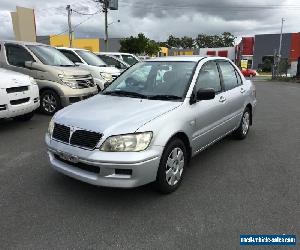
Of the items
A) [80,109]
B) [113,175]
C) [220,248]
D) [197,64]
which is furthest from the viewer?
[197,64]

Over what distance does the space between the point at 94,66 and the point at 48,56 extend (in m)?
2.04

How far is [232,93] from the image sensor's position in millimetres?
Answer: 5672

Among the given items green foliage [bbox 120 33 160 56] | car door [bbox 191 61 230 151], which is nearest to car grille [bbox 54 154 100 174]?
car door [bbox 191 61 230 151]

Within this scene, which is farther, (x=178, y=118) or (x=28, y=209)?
(x=178, y=118)

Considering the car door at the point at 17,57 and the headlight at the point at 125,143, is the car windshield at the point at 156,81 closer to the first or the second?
the headlight at the point at 125,143

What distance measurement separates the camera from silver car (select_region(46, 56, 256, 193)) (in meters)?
3.50

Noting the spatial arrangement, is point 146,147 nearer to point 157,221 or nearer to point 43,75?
point 157,221

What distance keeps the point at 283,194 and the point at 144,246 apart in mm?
2012

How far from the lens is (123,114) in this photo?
3.84m

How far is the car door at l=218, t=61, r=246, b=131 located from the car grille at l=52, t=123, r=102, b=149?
2.56 meters

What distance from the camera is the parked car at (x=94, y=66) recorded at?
10.9 metres

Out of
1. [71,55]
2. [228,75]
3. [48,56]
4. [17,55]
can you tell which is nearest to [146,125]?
[228,75]

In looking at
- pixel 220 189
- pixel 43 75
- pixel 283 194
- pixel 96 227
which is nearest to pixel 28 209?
pixel 96 227

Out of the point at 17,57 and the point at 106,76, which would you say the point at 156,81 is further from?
the point at 106,76
